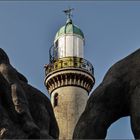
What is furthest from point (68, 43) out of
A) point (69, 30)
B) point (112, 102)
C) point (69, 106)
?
point (112, 102)

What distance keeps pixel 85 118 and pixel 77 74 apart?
3991cm

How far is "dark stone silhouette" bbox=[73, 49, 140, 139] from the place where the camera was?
7.67 m

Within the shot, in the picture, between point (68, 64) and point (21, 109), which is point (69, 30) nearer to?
point (68, 64)

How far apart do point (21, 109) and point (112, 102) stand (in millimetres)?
879

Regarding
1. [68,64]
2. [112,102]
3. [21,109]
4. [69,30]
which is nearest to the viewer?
[21,109]

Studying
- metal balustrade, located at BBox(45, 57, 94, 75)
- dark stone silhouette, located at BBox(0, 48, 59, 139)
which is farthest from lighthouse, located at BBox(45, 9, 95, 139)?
dark stone silhouette, located at BBox(0, 48, 59, 139)

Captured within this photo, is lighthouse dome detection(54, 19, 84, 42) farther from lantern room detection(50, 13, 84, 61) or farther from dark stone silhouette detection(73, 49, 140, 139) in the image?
dark stone silhouette detection(73, 49, 140, 139)

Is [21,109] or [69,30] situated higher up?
[69,30]

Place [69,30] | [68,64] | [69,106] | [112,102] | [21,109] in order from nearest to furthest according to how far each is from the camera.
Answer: [21,109], [112,102], [69,106], [68,64], [69,30]

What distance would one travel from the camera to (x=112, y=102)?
775cm

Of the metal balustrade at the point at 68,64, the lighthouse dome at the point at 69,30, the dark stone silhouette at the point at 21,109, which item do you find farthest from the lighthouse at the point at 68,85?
the dark stone silhouette at the point at 21,109

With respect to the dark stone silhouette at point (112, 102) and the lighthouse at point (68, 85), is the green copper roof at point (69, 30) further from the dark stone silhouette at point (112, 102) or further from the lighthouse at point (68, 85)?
the dark stone silhouette at point (112, 102)

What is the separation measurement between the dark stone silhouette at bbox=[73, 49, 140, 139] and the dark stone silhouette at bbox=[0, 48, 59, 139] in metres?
0.41

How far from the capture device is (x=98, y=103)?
7.78m
